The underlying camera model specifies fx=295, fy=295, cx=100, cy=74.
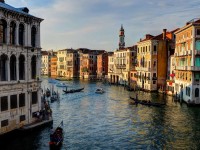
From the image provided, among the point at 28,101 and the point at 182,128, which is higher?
the point at 28,101

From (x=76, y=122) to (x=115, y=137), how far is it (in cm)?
566

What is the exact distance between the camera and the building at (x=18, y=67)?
18.4 meters

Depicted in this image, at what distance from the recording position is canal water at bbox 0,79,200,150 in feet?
60.1

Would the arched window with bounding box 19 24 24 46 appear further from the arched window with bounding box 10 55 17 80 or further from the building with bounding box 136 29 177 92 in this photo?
the building with bounding box 136 29 177 92

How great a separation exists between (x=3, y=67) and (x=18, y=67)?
125 centimetres

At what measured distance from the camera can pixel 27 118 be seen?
20.6 metres

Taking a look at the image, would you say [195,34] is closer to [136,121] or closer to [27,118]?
[136,121]

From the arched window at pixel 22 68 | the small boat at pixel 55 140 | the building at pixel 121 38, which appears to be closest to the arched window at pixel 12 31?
the arched window at pixel 22 68

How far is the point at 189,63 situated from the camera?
33312 millimetres

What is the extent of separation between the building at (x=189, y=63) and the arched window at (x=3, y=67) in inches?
816

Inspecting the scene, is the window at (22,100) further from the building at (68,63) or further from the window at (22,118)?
the building at (68,63)

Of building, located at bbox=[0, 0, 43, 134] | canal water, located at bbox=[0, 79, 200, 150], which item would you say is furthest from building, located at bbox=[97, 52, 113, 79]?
building, located at bbox=[0, 0, 43, 134]

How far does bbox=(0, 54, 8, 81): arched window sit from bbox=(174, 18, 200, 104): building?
816 inches

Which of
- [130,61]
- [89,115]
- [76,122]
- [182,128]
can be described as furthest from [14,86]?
[130,61]
